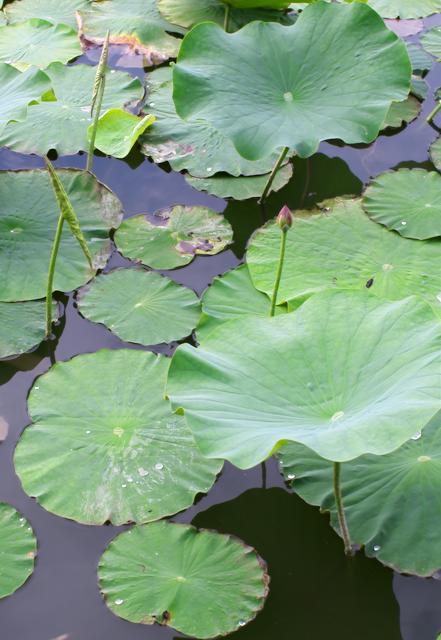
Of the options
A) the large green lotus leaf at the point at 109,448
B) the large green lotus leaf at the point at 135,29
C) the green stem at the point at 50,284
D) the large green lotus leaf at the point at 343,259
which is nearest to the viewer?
the large green lotus leaf at the point at 109,448

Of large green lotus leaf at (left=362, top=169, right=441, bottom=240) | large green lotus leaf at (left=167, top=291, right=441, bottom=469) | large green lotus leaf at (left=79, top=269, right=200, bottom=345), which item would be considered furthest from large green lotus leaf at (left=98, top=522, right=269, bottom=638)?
large green lotus leaf at (left=362, top=169, right=441, bottom=240)

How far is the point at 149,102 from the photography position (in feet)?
12.2

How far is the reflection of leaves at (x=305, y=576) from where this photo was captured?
6.95 ft

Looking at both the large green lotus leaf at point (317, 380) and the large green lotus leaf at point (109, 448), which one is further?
the large green lotus leaf at point (109, 448)

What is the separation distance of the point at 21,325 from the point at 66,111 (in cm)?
119

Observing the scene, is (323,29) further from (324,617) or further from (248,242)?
(324,617)

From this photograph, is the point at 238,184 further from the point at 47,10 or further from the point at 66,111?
the point at 47,10

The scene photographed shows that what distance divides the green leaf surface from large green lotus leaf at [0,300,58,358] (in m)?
0.78

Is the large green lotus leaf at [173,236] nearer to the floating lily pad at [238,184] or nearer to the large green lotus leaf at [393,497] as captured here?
the floating lily pad at [238,184]

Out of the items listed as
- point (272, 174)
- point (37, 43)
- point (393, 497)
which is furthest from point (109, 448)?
point (37, 43)

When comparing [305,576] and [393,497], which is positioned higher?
[393,497]

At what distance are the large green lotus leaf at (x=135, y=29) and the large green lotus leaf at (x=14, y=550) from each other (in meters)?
2.53

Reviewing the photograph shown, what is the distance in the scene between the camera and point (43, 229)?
307 centimetres


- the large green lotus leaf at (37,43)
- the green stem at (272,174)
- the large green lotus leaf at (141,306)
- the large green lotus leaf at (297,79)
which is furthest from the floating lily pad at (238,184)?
the large green lotus leaf at (37,43)
